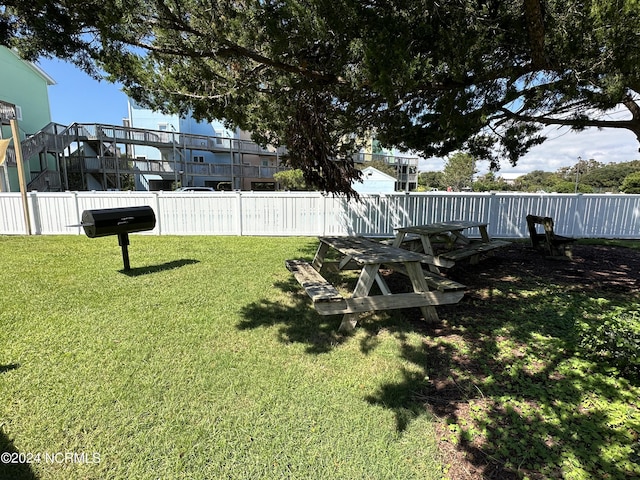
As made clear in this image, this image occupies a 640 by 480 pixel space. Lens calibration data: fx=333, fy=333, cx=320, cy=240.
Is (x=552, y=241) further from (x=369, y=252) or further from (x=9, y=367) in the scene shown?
(x=9, y=367)

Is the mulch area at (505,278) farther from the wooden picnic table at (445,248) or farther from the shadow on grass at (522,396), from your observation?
the wooden picnic table at (445,248)

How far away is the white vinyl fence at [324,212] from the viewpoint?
962 cm

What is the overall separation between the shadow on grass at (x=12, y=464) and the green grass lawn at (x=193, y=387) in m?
0.01

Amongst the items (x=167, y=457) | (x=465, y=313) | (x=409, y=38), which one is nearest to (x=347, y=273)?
(x=465, y=313)

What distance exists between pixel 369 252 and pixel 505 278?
2.94 metres

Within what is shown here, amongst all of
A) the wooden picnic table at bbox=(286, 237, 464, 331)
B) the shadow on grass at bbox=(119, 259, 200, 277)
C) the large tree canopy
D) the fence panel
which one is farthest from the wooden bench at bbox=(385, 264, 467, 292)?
the fence panel

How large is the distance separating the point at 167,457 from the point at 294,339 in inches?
66.2

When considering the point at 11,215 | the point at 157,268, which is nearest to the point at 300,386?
the point at 157,268

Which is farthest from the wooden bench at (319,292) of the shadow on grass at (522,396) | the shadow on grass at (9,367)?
the shadow on grass at (9,367)

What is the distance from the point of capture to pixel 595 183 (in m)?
58.4

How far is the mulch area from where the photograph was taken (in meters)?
2.05

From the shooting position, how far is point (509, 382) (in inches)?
112

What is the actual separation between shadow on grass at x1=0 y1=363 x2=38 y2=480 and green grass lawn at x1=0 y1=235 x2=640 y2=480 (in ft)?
0.04

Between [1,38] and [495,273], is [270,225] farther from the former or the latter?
[1,38]
